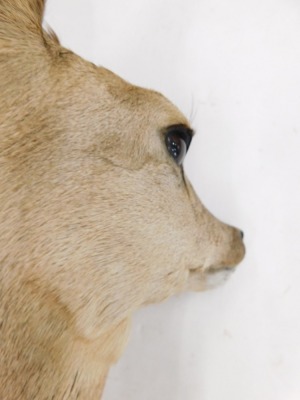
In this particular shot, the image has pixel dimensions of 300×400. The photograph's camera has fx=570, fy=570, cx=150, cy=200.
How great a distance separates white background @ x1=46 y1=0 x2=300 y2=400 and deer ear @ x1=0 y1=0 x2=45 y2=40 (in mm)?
592

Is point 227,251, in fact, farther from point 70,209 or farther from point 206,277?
point 70,209

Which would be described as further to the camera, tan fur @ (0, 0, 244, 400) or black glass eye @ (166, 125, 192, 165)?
black glass eye @ (166, 125, 192, 165)

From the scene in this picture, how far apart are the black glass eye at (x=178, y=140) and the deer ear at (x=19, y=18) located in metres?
0.26

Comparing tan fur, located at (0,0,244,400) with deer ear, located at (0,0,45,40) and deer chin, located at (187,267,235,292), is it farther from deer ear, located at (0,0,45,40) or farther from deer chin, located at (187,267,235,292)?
deer chin, located at (187,267,235,292)

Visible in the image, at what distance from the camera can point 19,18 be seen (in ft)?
2.57

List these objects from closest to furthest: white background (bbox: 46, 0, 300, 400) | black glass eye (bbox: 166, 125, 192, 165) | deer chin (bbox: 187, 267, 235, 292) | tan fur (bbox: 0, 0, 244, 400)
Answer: tan fur (bbox: 0, 0, 244, 400) → black glass eye (bbox: 166, 125, 192, 165) → deer chin (bbox: 187, 267, 235, 292) → white background (bbox: 46, 0, 300, 400)

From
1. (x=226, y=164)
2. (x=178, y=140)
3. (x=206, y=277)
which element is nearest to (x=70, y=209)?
(x=178, y=140)

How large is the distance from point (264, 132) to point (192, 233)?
54 centimetres

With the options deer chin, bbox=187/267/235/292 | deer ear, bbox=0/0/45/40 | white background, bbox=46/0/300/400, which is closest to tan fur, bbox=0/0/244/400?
deer ear, bbox=0/0/45/40

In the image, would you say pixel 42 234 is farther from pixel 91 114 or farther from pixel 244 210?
pixel 244 210

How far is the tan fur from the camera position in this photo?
0.73 m

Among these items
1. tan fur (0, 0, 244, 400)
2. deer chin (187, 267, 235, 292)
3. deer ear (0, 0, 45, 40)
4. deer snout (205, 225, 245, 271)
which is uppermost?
deer ear (0, 0, 45, 40)

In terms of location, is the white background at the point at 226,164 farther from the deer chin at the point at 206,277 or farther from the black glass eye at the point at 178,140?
the black glass eye at the point at 178,140

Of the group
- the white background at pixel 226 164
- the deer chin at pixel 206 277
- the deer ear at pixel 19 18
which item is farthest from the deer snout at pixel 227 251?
the deer ear at pixel 19 18
